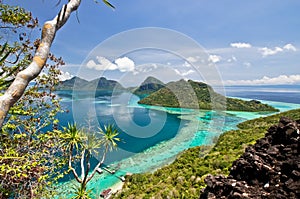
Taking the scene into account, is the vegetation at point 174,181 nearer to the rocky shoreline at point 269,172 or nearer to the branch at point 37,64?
the rocky shoreline at point 269,172

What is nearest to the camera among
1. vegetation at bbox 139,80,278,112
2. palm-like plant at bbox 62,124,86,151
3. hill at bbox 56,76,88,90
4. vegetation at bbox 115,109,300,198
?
palm-like plant at bbox 62,124,86,151

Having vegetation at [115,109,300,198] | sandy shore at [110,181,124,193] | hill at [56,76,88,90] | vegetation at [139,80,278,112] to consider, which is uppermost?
hill at [56,76,88,90]

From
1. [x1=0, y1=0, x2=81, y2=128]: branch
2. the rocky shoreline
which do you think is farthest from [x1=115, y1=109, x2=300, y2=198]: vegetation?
[x1=0, y1=0, x2=81, y2=128]: branch

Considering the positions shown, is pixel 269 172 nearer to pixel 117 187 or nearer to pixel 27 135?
pixel 27 135

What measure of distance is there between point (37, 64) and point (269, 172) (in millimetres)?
5642

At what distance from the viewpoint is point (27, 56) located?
15.6 ft

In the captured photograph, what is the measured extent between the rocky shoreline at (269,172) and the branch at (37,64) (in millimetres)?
4910

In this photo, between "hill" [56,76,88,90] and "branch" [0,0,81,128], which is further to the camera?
"hill" [56,76,88,90]

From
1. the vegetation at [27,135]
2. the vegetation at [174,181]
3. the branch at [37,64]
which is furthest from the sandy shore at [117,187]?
the branch at [37,64]

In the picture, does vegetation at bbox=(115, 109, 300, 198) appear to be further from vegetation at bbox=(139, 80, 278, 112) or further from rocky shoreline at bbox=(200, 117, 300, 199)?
vegetation at bbox=(139, 80, 278, 112)

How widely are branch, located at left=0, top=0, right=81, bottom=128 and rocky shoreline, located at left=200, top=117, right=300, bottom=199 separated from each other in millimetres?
4910

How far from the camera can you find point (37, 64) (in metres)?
1.04

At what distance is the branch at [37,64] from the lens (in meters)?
0.89

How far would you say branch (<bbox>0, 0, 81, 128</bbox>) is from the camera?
35.2 inches
